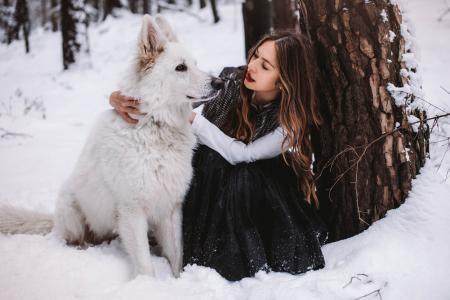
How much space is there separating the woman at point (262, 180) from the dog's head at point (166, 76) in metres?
0.15

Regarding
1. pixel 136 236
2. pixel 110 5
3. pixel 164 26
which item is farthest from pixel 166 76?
pixel 110 5

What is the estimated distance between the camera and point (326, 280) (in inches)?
73.4

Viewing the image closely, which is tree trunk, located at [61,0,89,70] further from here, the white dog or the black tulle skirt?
the black tulle skirt

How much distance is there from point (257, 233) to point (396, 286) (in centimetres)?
83

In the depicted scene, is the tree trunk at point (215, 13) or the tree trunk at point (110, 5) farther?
the tree trunk at point (110, 5)

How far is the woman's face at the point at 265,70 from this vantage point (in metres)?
2.30

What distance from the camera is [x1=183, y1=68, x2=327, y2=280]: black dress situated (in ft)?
7.11

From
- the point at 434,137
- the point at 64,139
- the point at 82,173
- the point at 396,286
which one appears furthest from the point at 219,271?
the point at 64,139

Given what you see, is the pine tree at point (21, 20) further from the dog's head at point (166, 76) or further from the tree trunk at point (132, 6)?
the dog's head at point (166, 76)

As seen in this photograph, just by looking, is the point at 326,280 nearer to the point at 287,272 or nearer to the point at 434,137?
the point at 287,272

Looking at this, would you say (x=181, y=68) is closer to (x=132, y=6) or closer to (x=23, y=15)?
(x=23, y=15)

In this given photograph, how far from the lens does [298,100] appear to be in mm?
2223

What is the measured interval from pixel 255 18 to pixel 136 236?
5.17 meters

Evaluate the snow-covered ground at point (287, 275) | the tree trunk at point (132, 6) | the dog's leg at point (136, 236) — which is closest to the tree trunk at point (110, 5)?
the tree trunk at point (132, 6)
